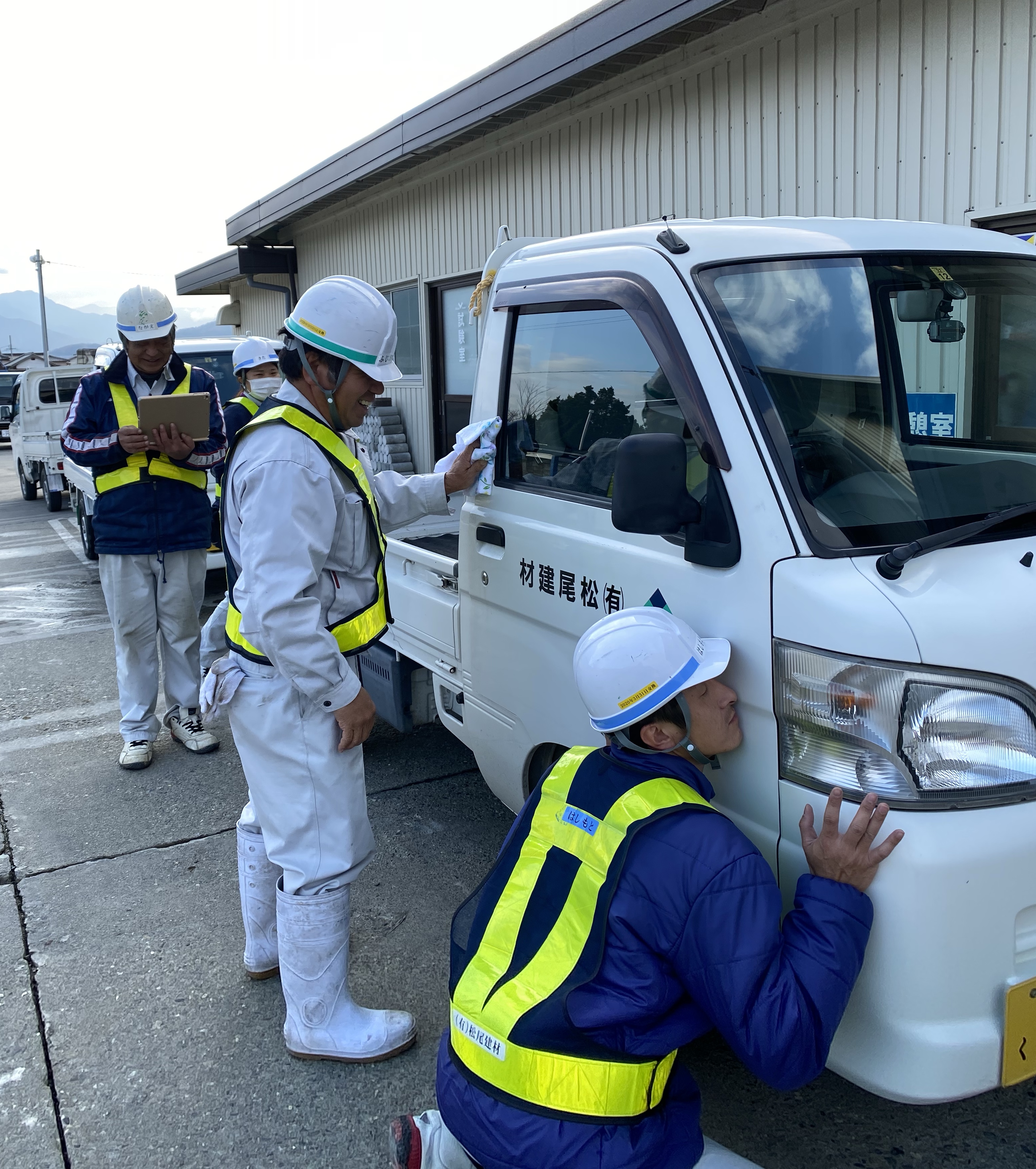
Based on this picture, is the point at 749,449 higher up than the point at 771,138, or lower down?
lower down

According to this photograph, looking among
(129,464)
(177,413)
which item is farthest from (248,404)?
(177,413)

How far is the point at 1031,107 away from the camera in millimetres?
4848

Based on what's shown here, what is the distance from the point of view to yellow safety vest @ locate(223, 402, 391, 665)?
260 cm

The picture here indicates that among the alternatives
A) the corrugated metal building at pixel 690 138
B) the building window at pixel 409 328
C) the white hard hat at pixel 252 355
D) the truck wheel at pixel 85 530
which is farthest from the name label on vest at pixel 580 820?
the building window at pixel 409 328

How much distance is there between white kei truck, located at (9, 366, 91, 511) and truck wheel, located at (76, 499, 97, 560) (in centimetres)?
267

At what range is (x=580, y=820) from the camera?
2.01m

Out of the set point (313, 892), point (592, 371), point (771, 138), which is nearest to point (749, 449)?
point (592, 371)

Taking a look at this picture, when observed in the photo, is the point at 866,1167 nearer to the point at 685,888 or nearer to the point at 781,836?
the point at 781,836

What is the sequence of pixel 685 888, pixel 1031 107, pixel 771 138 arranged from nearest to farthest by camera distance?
pixel 685 888 → pixel 1031 107 → pixel 771 138

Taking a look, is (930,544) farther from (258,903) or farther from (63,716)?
(63,716)

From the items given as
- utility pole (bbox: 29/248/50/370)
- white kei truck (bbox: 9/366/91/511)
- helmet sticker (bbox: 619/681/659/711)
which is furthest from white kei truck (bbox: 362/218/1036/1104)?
utility pole (bbox: 29/248/50/370)

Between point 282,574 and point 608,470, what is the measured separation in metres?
0.89

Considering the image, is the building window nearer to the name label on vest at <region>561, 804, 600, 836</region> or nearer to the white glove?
the white glove

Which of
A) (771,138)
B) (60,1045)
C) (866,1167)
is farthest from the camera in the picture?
(771,138)
